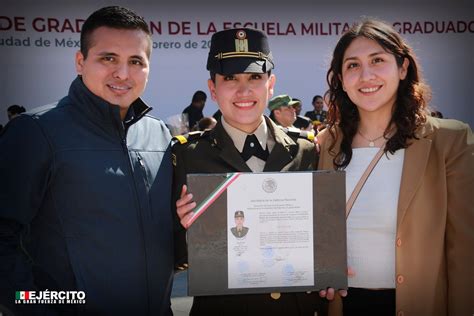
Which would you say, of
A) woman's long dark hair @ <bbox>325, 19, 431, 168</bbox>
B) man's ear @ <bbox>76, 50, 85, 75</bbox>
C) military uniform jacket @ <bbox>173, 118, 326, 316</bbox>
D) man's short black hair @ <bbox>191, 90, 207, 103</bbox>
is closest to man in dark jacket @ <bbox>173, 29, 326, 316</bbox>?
military uniform jacket @ <bbox>173, 118, 326, 316</bbox>

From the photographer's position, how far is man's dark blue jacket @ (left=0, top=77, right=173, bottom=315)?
2.22 m

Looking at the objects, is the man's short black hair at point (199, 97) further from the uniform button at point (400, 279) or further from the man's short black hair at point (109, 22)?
the uniform button at point (400, 279)

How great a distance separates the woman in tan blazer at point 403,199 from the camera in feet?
7.77

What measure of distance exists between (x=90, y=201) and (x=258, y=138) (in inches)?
34.5

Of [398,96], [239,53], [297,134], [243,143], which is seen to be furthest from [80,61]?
[398,96]

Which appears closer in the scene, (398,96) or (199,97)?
(398,96)

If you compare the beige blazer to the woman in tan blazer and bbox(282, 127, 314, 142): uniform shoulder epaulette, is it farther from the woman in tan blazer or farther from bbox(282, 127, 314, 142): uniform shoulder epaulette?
bbox(282, 127, 314, 142): uniform shoulder epaulette

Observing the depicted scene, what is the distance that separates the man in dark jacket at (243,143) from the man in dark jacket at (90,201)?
0.74ft

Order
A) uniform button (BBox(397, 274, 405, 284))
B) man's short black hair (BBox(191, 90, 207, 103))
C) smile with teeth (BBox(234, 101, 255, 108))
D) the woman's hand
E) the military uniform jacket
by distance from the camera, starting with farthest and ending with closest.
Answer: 1. man's short black hair (BBox(191, 90, 207, 103))
2. smile with teeth (BBox(234, 101, 255, 108))
3. the military uniform jacket
4. uniform button (BBox(397, 274, 405, 284))
5. the woman's hand

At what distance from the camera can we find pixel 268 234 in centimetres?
228

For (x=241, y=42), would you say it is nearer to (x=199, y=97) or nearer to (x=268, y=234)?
(x=268, y=234)

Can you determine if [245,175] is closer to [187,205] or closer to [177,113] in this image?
[187,205]

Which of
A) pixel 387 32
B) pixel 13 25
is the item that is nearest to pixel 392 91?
pixel 387 32

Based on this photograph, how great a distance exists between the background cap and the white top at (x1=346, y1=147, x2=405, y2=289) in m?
0.80
